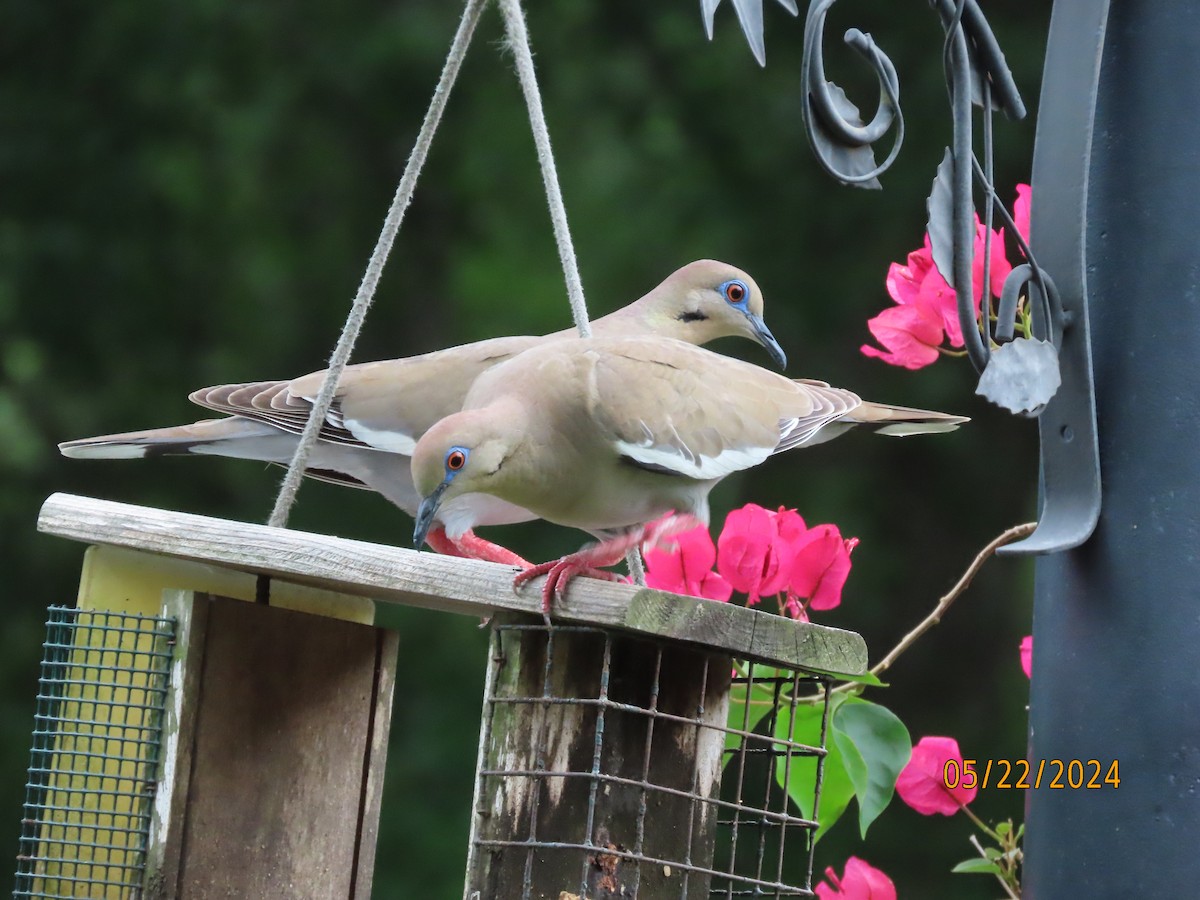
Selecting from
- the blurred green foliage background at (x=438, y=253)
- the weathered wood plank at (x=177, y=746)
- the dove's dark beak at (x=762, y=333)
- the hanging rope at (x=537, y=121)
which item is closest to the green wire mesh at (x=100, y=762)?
the weathered wood plank at (x=177, y=746)

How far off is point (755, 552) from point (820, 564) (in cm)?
9

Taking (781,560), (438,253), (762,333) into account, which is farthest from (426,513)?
(438,253)

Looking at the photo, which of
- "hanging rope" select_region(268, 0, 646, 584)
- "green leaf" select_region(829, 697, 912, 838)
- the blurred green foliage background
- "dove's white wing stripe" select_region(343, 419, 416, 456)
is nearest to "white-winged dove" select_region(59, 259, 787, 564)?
"dove's white wing stripe" select_region(343, 419, 416, 456)

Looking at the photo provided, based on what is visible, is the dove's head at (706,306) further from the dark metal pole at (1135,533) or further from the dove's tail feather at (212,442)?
the dark metal pole at (1135,533)

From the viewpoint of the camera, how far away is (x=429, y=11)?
8.00 metres

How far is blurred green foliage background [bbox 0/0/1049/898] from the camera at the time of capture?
24.4 ft

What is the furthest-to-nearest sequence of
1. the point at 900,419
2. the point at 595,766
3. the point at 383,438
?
the point at 383,438, the point at 900,419, the point at 595,766

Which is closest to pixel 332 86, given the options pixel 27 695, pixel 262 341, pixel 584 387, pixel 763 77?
pixel 262 341

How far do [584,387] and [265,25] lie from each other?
631cm

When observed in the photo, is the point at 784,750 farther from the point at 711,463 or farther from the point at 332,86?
the point at 332,86

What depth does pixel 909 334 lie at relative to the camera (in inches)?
90.9

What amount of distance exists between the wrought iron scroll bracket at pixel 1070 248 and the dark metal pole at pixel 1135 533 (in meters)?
0.01

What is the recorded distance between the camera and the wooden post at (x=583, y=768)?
6.72 ft

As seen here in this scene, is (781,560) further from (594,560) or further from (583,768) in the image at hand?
(583,768)
